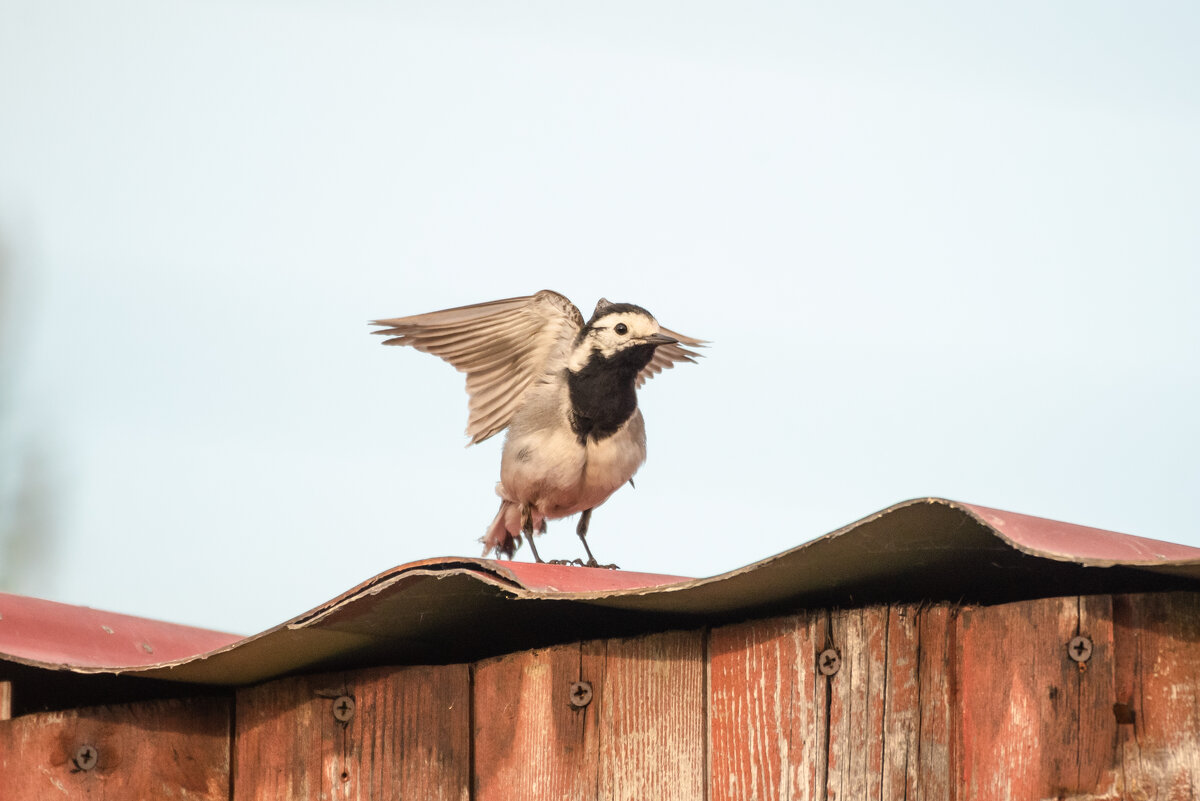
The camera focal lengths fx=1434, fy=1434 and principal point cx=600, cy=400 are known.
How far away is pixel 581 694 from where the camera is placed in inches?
132

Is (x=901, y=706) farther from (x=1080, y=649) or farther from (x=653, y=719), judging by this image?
(x=653, y=719)

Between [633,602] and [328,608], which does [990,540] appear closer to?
[633,602]

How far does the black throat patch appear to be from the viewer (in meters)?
5.91

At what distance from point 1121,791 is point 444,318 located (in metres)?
3.71

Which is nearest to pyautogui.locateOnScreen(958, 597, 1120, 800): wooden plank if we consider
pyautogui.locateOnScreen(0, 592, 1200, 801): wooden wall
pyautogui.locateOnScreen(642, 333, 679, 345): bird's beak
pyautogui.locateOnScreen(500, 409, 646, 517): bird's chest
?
pyautogui.locateOnScreen(0, 592, 1200, 801): wooden wall

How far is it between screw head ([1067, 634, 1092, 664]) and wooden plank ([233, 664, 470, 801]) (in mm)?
1489

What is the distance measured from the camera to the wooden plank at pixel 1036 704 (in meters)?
2.65

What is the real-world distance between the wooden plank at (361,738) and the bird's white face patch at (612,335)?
2.54 meters

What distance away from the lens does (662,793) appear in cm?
321

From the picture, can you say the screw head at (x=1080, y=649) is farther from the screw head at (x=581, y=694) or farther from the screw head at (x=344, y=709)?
the screw head at (x=344, y=709)

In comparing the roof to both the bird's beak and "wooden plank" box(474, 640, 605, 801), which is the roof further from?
the bird's beak

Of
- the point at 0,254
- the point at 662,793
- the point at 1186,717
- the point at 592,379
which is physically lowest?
the point at 662,793

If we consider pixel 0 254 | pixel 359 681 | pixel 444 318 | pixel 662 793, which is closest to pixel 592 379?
pixel 444 318

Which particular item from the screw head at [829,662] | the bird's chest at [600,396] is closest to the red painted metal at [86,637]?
the screw head at [829,662]
